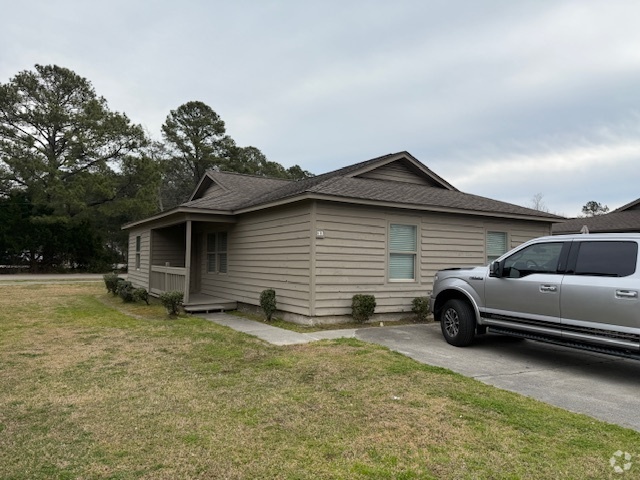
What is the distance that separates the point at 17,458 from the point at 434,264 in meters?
9.23

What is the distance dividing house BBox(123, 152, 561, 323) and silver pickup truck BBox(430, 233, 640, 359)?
8.74 ft

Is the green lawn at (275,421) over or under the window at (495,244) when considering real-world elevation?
under

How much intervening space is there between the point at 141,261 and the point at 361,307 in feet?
39.1

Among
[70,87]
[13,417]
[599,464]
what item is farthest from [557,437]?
[70,87]

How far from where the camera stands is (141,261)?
711 inches

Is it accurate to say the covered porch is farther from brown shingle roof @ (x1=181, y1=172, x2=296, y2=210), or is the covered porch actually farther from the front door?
brown shingle roof @ (x1=181, y1=172, x2=296, y2=210)

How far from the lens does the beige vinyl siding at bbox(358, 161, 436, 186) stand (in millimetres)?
12516

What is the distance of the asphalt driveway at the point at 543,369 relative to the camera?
470 cm

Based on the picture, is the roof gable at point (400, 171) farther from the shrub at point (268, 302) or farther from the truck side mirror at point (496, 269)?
the truck side mirror at point (496, 269)

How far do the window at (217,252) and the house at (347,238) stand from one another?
0.12 ft

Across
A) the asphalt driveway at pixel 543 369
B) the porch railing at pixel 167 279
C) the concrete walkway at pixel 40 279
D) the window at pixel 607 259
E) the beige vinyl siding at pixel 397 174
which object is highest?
the beige vinyl siding at pixel 397 174

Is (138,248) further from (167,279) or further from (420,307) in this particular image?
(420,307)

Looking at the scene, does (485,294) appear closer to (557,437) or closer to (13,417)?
(557,437)

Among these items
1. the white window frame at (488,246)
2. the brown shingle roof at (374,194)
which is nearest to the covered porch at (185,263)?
the brown shingle roof at (374,194)
